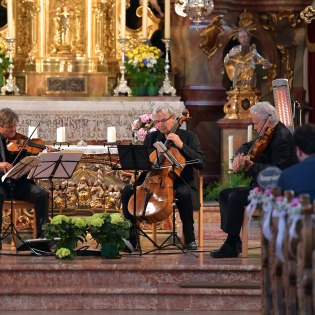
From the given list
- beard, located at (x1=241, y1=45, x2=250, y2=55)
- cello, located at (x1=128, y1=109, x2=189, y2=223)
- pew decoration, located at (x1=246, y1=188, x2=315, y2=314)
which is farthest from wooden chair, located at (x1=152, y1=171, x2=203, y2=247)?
beard, located at (x1=241, y1=45, x2=250, y2=55)

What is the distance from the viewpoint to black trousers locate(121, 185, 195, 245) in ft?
37.8

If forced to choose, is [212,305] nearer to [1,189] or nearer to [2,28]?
[1,189]

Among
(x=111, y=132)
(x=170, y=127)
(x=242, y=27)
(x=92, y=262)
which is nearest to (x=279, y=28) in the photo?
(x=242, y=27)

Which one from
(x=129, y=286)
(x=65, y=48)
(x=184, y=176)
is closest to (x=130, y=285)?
(x=129, y=286)

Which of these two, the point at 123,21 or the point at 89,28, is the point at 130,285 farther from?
the point at 89,28

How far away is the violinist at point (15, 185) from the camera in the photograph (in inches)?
449

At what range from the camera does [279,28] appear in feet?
53.5

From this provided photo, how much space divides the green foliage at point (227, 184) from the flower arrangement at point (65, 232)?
3717mm

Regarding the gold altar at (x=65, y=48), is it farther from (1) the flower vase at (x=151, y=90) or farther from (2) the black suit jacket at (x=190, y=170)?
(2) the black suit jacket at (x=190, y=170)

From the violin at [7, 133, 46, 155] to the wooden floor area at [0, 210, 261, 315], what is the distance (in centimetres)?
101

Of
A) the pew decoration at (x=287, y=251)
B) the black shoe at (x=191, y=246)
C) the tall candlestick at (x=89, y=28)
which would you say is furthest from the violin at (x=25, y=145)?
the tall candlestick at (x=89, y=28)

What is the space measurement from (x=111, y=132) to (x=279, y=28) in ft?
13.4

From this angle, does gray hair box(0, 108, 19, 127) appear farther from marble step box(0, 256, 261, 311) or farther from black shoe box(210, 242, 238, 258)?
black shoe box(210, 242, 238, 258)

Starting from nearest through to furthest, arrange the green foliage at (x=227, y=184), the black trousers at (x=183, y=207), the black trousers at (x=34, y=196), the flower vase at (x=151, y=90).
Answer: the black trousers at (x=183, y=207), the black trousers at (x=34, y=196), the green foliage at (x=227, y=184), the flower vase at (x=151, y=90)
